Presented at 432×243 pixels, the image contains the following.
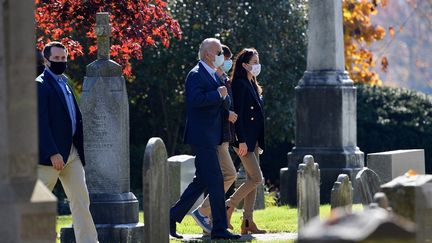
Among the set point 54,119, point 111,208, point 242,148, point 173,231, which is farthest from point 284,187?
point 54,119

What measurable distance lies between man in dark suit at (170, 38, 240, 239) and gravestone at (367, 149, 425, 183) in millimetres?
3285

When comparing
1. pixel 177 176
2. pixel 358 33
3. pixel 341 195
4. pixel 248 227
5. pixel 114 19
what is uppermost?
pixel 358 33

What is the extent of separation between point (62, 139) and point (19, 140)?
3.78 metres

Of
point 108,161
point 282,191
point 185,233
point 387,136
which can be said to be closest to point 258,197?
point 282,191

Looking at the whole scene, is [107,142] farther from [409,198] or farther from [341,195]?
[409,198]

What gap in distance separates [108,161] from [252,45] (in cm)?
1172

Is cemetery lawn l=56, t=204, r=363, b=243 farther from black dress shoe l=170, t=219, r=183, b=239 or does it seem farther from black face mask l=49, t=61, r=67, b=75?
black face mask l=49, t=61, r=67, b=75

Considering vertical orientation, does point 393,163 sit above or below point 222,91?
below

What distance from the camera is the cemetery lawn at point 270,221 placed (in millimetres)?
15258

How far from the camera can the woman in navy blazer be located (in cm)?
1436

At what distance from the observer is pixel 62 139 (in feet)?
38.8

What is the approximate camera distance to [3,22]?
26.5 ft

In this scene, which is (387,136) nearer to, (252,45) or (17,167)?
(252,45)

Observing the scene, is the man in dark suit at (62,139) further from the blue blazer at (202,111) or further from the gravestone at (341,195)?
the gravestone at (341,195)
